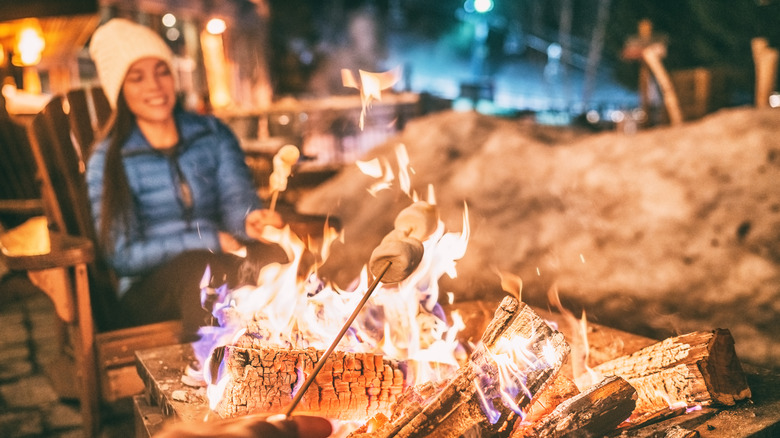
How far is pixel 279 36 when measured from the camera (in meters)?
16.4

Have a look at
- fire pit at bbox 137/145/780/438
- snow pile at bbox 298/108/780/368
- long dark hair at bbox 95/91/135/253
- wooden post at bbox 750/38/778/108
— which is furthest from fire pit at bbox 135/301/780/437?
wooden post at bbox 750/38/778/108

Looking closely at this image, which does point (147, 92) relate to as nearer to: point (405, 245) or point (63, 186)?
point (63, 186)

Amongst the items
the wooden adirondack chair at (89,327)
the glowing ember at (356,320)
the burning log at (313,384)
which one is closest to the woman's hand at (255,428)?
the burning log at (313,384)

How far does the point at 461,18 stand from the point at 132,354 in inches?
1212

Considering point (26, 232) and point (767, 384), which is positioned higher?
point (26, 232)

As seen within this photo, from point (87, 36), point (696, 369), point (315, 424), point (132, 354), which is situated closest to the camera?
point (315, 424)

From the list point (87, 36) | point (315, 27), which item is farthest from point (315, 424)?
point (315, 27)

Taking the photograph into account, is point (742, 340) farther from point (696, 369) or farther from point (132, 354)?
point (132, 354)

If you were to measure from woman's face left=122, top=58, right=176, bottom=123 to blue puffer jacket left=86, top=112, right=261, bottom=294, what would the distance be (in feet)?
0.43

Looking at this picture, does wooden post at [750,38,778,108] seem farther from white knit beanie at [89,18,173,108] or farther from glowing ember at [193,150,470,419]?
white knit beanie at [89,18,173,108]

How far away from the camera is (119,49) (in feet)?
11.5

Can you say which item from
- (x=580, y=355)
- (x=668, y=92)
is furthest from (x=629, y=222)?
(x=580, y=355)

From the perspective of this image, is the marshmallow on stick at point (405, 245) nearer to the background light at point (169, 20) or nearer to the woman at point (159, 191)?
the woman at point (159, 191)

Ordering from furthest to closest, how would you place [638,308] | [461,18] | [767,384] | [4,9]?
[461,18] → [4,9] → [638,308] → [767,384]
